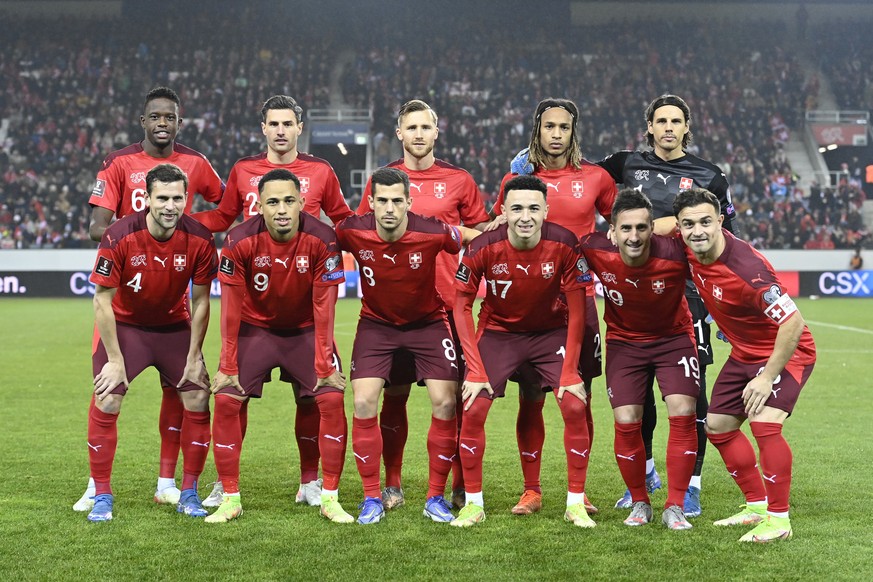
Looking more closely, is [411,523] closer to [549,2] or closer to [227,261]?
[227,261]

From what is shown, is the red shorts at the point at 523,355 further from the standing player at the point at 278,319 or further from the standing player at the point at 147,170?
the standing player at the point at 147,170

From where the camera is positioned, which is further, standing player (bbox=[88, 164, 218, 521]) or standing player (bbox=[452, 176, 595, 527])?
standing player (bbox=[88, 164, 218, 521])

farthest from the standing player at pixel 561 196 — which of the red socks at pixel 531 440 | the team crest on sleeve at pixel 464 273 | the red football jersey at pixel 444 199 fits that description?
the team crest on sleeve at pixel 464 273

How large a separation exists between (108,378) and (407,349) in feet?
5.42

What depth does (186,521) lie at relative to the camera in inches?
202

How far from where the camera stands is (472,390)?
5215mm

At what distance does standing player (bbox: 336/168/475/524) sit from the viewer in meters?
5.25

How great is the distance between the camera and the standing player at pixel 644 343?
5031 millimetres

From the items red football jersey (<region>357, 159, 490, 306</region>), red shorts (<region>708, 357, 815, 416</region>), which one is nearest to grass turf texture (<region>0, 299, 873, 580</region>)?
red shorts (<region>708, 357, 815, 416</region>)

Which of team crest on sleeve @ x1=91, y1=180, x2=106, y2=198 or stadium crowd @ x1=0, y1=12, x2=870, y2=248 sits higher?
stadium crowd @ x1=0, y1=12, x2=870, y2=248

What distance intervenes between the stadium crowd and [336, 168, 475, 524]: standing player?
23.3m

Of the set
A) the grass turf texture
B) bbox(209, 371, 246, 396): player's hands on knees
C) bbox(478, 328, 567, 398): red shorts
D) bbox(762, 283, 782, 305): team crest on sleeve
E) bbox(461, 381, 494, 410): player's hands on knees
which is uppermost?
bbox(762, 283, 782, 305): team crest on sleeve

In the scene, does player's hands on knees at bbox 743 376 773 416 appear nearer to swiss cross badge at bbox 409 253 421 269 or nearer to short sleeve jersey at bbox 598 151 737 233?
short sleeve jersey at bbox 598 151 737 233

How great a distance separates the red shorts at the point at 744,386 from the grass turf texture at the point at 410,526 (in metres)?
0.64
